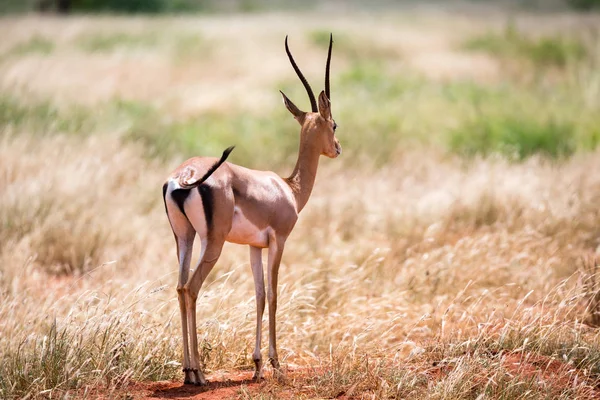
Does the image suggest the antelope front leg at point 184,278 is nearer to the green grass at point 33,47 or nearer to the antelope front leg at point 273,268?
the antelope front leg at point 273,268

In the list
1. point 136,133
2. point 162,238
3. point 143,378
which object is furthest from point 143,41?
point 143,378

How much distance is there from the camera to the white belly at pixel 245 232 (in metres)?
4.87

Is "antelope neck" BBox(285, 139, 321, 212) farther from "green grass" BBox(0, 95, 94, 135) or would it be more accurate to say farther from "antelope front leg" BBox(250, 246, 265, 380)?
"green grass" BBox(0, 95, 94, 135)

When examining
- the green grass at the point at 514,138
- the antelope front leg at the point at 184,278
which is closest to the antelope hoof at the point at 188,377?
the antelope front leg at the point at 184,278

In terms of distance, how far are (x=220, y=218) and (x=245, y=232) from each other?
0.29 m

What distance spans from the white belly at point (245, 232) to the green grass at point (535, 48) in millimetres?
18905

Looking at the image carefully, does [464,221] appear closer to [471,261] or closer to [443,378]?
[471,261]

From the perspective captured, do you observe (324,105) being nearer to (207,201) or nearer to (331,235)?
(207,201)

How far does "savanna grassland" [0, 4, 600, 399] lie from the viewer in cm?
513

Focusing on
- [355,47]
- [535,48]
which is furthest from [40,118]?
[535,48]

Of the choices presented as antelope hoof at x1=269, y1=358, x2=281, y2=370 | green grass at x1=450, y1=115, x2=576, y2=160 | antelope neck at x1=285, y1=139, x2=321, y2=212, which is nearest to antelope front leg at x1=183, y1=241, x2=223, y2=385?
antelope hoof at x1=269, y1=358, x2=281, y2=370

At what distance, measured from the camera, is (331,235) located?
9336mm

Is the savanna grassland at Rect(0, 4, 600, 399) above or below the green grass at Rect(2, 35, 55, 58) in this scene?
below

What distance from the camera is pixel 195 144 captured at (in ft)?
42.7
